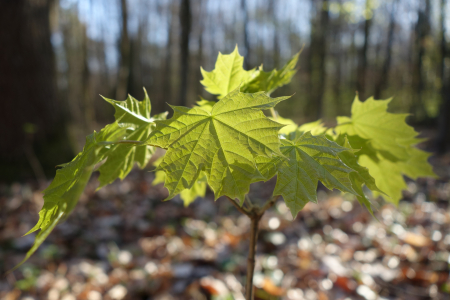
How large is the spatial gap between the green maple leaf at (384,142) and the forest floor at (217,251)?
5.28 feet

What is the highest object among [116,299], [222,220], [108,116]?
[116,299]

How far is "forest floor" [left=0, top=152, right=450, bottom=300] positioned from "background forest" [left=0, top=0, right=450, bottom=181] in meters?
1.09

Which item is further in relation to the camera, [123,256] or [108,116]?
[108,116]

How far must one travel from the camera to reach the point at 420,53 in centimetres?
1519

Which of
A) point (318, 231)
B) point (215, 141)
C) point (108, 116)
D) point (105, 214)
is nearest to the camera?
point (215, 141)

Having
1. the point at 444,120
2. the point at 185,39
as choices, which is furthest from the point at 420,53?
the point at 185,39

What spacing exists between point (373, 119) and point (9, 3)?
5191 millimetres

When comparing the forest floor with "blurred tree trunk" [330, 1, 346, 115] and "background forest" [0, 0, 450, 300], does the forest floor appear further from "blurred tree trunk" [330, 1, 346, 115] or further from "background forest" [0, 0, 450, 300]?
"blurred tree trunk" [330, 1, 346, 115]

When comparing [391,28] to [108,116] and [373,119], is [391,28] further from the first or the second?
[108,116]

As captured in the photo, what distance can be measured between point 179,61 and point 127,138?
1088 cm

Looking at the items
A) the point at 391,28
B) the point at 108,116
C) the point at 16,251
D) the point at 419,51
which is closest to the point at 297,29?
the point at 391,28

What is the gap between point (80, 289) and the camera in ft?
8.03

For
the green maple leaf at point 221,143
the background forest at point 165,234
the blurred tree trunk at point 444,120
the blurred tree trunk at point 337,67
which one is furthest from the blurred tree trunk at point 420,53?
the green maple leaf at point 221,143

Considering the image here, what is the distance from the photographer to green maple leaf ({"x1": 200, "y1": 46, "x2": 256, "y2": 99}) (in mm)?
852
